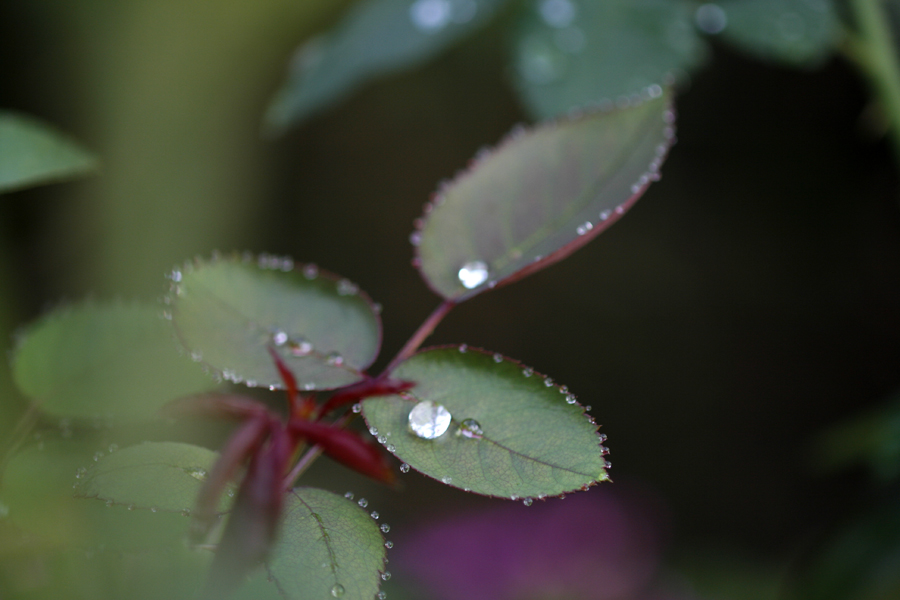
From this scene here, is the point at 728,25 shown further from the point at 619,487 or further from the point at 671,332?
the point at 671,332

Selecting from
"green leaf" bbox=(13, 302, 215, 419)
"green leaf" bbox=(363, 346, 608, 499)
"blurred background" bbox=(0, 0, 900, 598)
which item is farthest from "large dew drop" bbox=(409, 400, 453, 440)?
"blurred background" bbox=(0, 0, 900, 598)

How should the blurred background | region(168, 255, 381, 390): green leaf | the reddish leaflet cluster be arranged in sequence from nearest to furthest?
1. the reddish leaflet cluster
2. region(168, 255, 381, 390): green leaf
3. the blurred background

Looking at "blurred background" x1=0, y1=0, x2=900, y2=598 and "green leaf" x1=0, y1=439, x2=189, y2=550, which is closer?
"green leaf" x1=0, y1=439, x2=189, y2=550

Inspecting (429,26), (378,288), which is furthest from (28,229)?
(429,26)

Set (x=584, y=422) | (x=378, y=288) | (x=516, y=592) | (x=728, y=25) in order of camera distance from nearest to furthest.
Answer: (x=584, y=422), (x=728, y=25), (x=516, y=592), (x=378, y=288)

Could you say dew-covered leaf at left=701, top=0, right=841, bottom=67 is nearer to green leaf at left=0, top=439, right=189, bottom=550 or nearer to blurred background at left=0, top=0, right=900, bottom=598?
green leaf at left=0, top=439, right=189, bottom=550

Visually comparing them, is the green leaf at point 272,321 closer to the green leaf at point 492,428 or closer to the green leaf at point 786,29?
the green leaf at point 492,428

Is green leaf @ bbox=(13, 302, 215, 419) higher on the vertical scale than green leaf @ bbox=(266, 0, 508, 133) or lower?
lower
